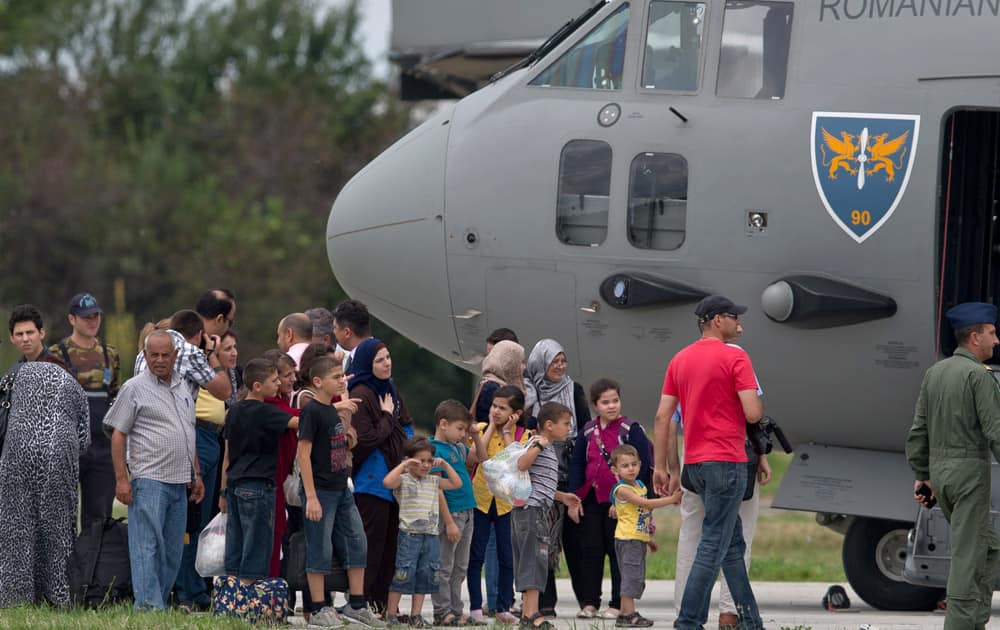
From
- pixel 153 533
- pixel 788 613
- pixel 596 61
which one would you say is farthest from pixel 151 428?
pixel 788 613

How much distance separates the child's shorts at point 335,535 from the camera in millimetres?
9773

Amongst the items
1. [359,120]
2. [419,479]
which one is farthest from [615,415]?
[359,120]

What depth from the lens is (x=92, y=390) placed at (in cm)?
1120

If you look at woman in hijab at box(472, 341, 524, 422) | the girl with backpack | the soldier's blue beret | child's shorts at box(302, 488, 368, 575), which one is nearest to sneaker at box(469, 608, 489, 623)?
the girl with backpack

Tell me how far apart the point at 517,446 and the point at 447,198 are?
7.31 feet

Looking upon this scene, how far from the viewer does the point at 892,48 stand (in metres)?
11.1

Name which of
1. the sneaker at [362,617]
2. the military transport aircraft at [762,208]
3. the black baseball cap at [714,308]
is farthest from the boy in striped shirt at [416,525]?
the military transport aircraft at [762,208]

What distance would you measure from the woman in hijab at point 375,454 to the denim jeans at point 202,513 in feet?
3.96

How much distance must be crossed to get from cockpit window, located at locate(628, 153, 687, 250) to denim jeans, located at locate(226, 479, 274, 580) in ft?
10.5

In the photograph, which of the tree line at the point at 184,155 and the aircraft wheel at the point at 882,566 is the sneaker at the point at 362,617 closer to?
the aircraft wheel at the point at 882,566

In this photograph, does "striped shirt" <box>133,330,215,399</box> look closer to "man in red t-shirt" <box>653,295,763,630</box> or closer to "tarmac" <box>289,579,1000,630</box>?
"tarmac" <box>289,579,1000,630</box>

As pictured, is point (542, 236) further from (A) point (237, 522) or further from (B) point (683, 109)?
(A) point (237, 522)

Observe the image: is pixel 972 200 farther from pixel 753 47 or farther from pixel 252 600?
pixel 252 600

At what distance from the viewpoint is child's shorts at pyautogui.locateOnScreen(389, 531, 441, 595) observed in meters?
9.98
